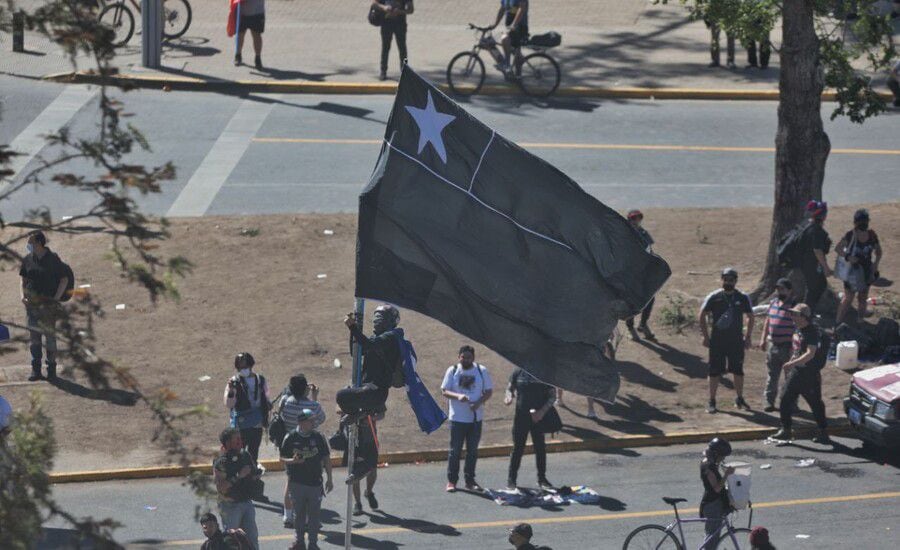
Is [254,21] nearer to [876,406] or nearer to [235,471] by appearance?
[876,406]

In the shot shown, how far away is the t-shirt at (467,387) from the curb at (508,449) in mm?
1192

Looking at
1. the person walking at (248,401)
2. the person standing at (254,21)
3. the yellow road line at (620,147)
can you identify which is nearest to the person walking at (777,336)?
the person walking at (248,401)

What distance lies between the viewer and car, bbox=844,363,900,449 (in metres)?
15.9

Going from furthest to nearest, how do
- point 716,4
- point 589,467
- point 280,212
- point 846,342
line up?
point 280,212 < point 716,4 < point 846,342 < point 589,467

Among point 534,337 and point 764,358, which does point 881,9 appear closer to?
point 764,358

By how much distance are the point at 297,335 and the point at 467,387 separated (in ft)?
14.0

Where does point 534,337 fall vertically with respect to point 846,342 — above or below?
above

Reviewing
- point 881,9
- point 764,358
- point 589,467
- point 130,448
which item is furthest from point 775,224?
point 881,9

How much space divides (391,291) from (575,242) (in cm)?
138

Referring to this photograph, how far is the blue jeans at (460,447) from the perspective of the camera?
15.5m

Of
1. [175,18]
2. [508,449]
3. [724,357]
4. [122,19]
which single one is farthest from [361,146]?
[508,449]

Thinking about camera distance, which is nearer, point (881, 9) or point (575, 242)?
point (575, 242)

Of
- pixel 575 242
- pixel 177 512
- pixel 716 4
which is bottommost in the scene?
pixel 177 512

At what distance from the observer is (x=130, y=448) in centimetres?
1633
